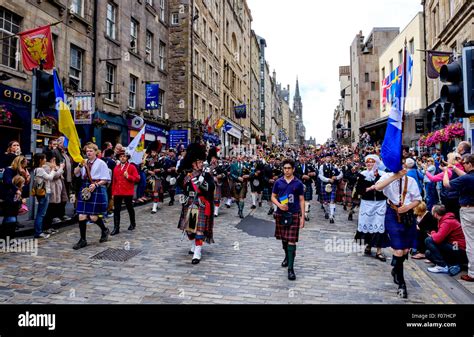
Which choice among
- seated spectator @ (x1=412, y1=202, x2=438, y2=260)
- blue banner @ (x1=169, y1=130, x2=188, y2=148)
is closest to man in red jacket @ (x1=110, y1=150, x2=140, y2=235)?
seated spectator @ (x1=412, y1=202, x2=438, y2=260)

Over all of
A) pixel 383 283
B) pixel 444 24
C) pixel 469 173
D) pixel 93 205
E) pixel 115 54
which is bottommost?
pixel 383 283

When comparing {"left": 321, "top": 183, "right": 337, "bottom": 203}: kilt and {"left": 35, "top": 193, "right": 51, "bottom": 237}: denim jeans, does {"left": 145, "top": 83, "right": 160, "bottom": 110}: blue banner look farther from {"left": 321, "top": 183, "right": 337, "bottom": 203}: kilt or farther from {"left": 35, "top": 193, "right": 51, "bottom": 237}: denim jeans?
{"left": 35, "top": 193, "right": 51, "bottom": 237}: denim jeans

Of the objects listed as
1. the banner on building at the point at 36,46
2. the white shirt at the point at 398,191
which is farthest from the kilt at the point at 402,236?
the banner on building at the point at 36,46

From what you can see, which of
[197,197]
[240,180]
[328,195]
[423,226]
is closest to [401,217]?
[423,226]

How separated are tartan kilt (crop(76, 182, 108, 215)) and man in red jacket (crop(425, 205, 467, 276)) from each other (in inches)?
260

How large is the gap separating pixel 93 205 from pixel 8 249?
177cm

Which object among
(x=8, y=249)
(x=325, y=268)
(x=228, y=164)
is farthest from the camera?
(x=228, y=164)

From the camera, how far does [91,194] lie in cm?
686

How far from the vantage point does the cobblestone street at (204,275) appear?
4391 millimetres

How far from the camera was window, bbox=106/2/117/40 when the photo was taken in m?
18.3
